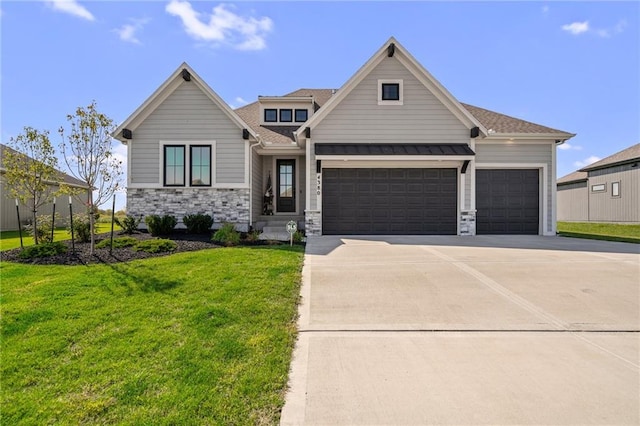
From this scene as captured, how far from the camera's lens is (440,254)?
827cm

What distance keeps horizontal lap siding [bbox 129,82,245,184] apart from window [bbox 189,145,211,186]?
1.26ft

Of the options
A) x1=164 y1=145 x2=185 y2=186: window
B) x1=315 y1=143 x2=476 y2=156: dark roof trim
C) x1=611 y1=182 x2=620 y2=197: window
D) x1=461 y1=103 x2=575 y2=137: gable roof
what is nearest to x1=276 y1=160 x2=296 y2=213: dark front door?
x1=315 y1=143 x2=476 y2=156: dark roof trim

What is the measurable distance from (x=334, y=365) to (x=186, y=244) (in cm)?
718

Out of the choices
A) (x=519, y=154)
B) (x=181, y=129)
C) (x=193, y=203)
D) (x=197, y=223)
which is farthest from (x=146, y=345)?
(x=519, y=154)

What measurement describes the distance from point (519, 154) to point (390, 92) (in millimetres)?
5676

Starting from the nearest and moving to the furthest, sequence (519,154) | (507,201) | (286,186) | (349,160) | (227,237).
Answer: (227,237), (349,160), (519,154), (507,201), (286,186)

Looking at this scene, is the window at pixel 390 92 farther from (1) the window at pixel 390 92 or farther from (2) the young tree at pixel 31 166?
(2) the young tree at pixel 31 166

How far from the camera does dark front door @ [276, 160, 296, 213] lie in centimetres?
1505

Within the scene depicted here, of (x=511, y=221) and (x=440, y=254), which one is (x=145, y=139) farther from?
(x=511, y=221)

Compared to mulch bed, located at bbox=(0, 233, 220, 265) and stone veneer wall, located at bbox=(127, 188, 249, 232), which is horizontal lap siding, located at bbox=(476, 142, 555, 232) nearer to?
stone veneer wall, located at bbox=(127, 188, 249, 232)

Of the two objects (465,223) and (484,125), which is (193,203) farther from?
(484,125)

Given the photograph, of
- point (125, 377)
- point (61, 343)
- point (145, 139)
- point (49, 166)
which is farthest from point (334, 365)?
point (145, 139)

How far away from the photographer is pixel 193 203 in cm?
1265

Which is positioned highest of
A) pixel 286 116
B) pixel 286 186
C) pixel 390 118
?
pixel 286 116
